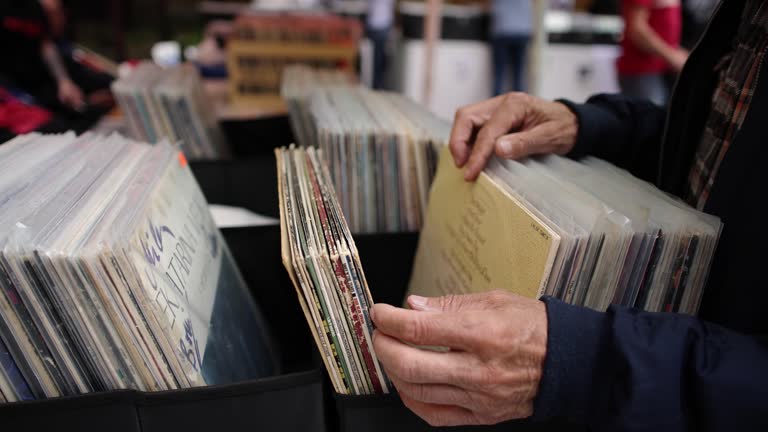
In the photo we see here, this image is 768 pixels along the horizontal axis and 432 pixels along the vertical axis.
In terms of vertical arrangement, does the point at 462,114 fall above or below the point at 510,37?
above

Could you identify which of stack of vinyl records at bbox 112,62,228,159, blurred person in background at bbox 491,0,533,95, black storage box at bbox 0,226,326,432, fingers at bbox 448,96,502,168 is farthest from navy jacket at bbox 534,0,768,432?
blurred person in background at bbox 491,0,533,95

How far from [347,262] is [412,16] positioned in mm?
3919

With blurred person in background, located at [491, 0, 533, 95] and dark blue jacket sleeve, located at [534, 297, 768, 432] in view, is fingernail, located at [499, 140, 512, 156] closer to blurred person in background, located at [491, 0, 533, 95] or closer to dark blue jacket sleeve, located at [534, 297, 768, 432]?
dark blue jacket sleeve, located at [534, 297, 768, 432]

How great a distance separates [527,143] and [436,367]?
0.45 metres

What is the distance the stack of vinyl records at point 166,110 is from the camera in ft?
4.49

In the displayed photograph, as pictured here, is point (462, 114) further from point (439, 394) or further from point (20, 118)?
point (20, 118)

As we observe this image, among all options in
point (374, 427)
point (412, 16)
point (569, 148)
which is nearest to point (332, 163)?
point (569, 148)

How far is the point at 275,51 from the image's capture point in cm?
197

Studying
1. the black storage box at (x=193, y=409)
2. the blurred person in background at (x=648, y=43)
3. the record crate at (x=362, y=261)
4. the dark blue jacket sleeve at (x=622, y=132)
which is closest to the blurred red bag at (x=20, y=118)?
the record crate at (x=362, y=261)

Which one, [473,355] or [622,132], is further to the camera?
[622,132]

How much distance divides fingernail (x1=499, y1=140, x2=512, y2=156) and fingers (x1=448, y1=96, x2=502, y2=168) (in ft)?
0.24

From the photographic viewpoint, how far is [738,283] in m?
0.50

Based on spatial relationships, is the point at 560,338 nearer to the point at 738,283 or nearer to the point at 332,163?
the point at 738,283

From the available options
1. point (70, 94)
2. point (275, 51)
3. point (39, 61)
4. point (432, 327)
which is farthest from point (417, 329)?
point (39, 61)
